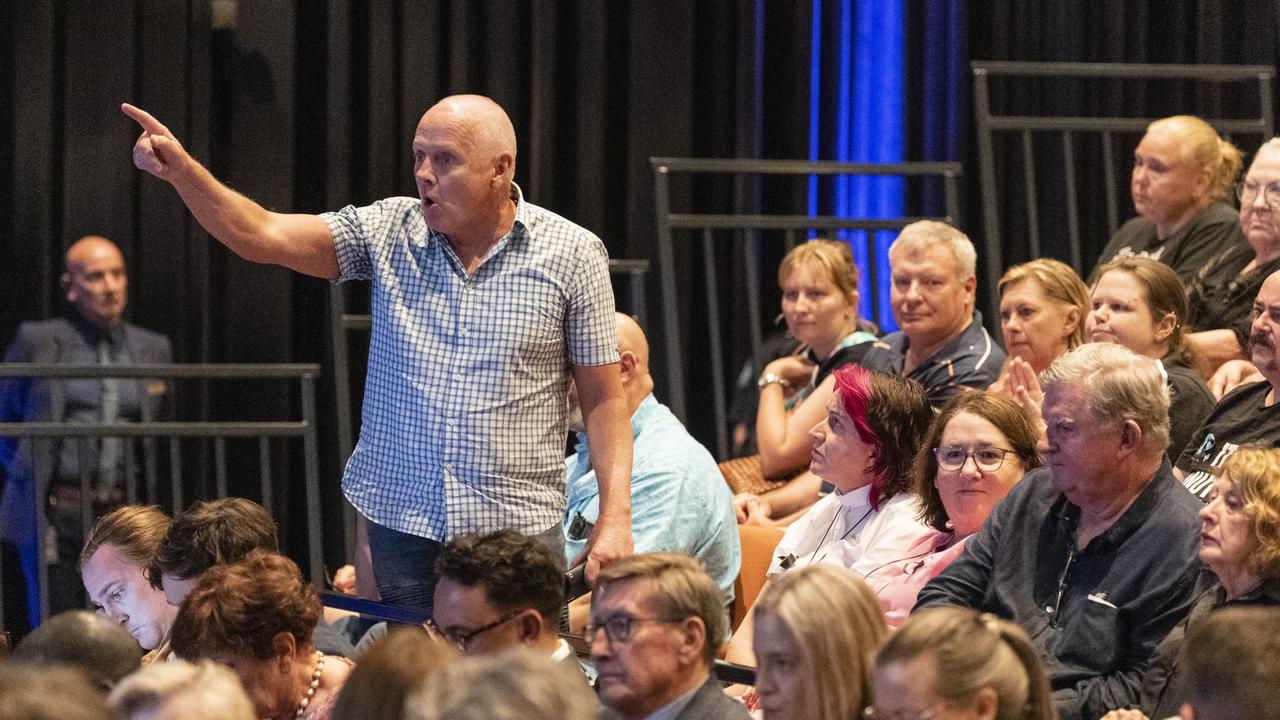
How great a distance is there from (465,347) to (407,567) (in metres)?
0.42

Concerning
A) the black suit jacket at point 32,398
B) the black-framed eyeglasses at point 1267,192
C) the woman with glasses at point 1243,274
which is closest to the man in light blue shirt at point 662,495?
the woman with glasses at point 1243,274

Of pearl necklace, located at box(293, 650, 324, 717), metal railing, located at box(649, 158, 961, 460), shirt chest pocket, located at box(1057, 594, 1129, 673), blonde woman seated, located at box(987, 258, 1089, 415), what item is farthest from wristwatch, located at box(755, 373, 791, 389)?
pearl necklace, located at box(293, 650, 324, 717)

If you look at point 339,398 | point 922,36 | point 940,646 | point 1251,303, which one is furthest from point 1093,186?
point 940,646

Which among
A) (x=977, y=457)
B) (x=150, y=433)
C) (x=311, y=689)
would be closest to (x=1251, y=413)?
(x=977, y=457)

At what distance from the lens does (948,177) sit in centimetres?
548

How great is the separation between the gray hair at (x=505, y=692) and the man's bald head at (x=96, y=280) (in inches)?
147

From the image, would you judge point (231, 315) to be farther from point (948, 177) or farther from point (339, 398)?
point (948, 177)

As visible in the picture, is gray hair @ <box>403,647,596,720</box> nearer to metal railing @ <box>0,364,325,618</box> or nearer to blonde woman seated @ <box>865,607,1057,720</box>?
blonde woman seated @ <box>865,607,1057,720</box>

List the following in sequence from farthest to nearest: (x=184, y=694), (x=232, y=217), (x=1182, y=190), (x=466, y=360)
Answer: (x=1182, y=190)
(x=466, y=360)
(x=232, y=217)
(x=184, y=694)

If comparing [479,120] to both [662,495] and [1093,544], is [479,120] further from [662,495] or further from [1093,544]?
[1093,544]

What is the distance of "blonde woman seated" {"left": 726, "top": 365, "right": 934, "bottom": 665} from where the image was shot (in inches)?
138

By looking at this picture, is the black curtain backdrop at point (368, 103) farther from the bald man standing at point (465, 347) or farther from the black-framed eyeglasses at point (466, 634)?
the black-framed eyeglasses at point (466, 634)

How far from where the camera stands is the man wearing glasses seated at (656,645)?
253 cm

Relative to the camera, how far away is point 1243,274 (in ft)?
15.0
